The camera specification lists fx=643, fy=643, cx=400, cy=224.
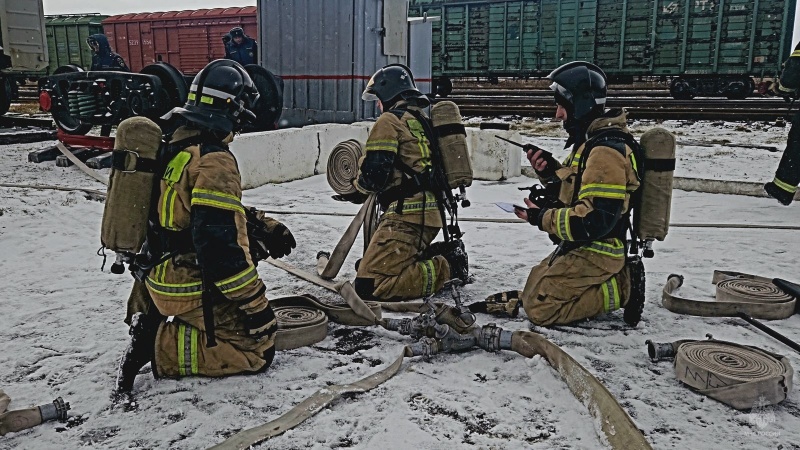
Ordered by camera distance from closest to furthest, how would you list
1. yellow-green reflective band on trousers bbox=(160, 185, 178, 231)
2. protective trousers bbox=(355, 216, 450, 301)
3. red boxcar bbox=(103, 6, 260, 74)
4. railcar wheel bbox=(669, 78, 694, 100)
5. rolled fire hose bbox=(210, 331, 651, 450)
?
rolled fire hose bbox=(210, 331, 651, 450) → yellow-green reflective band on trousers bbox=(160, 185, 178, 231) → protective trousers bbox=(355, 216, 450, 301) → railcar wheel bbox=(669, 78, 694, 100) → red boxcar bbox=(103, 6, 260, 74)

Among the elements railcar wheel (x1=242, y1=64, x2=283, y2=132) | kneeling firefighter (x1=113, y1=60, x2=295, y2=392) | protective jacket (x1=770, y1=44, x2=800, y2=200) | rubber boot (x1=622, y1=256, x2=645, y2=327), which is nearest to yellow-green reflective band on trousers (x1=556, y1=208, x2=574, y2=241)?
rubber boot (x1=622, y1=256, x2=645, y2=327)

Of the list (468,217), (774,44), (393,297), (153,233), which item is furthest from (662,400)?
(774,44)

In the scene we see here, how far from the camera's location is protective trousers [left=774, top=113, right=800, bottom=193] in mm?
6027

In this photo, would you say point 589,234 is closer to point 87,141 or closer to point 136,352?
point 136,352

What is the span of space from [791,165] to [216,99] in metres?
5.43

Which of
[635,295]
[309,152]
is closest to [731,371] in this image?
[635,295]

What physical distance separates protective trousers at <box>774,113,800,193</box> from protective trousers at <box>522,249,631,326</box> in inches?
122

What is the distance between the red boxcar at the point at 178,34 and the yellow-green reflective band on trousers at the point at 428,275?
56.7 feet

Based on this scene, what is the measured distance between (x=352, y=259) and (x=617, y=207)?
8.57 ft

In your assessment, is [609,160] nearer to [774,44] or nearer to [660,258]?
[660,258]

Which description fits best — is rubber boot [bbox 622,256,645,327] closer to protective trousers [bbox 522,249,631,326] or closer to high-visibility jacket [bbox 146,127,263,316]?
protective trousers [bbox 522,249,631,326]

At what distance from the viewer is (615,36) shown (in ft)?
63.3

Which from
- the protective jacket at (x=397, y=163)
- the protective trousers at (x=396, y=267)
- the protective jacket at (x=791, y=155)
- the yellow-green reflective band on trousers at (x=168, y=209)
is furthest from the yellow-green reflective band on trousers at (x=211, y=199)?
the protective jacket at (x=791, y=155)

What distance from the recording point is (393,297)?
4562 mm
